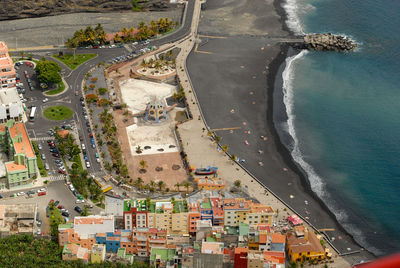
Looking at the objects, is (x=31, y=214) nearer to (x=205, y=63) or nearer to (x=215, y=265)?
(x=215, y=265)

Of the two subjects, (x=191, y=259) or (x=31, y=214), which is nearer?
(x=191, y=259)

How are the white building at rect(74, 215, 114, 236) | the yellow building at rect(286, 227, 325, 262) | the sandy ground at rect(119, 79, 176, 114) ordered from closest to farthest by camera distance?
the white building at rect(74, 215, 114, 236), the yellow building at rect(286, 227, 325, 262), the sandy ground at rect(119, 79, 176, 114)

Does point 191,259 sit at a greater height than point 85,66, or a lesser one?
lesser

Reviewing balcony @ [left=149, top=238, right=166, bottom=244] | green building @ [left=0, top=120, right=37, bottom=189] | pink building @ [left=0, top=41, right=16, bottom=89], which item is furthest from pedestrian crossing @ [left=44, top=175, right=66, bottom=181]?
pink building @ [left=0, top=41, right=16, bottom=89]

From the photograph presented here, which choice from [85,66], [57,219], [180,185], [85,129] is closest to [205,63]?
[85,66]

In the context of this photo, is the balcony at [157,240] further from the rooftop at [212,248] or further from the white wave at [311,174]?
the white wave at [311,174]

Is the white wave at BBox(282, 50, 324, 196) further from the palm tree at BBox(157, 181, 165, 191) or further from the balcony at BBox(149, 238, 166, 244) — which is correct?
the balcony at BBox(149, 238, 166, 244)
